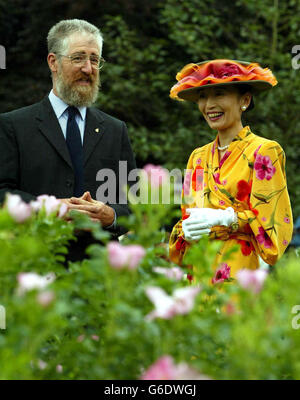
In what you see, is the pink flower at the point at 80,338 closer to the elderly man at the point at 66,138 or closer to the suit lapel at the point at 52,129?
the elderly man at the point at 66,138

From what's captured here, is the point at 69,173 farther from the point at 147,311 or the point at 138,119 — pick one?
the point at 138,119

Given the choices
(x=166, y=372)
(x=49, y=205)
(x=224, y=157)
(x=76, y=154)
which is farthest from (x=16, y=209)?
(x=76, y=154)

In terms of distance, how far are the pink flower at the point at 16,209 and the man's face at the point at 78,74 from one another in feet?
6.53

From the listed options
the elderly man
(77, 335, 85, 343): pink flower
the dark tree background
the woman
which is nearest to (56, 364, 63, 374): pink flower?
(77, 335, 85, 343): pink flower

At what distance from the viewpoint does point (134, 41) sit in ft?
36.1

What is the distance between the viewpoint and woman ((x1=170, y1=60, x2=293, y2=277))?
3.46 meters

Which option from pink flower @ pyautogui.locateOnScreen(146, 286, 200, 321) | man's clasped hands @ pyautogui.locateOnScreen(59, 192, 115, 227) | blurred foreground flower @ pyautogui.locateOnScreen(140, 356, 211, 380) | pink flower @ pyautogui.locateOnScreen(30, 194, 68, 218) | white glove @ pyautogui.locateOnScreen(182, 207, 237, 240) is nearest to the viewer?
blurred foreground flower @ pyautogui.locateOnScreen(140, 356, 211, 380)

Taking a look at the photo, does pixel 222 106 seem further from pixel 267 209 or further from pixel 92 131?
pixel 92 131

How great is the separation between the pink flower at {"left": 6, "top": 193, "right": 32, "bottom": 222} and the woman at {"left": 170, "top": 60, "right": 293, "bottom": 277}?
1.47m

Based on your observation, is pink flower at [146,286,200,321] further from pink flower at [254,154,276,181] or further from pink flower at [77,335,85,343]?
pink flower at [254,154,276,181]

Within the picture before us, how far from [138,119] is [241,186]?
7.79 m

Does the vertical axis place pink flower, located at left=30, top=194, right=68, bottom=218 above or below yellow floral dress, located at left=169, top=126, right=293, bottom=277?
below

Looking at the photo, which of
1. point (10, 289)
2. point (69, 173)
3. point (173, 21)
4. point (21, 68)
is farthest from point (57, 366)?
point (21, 68)
